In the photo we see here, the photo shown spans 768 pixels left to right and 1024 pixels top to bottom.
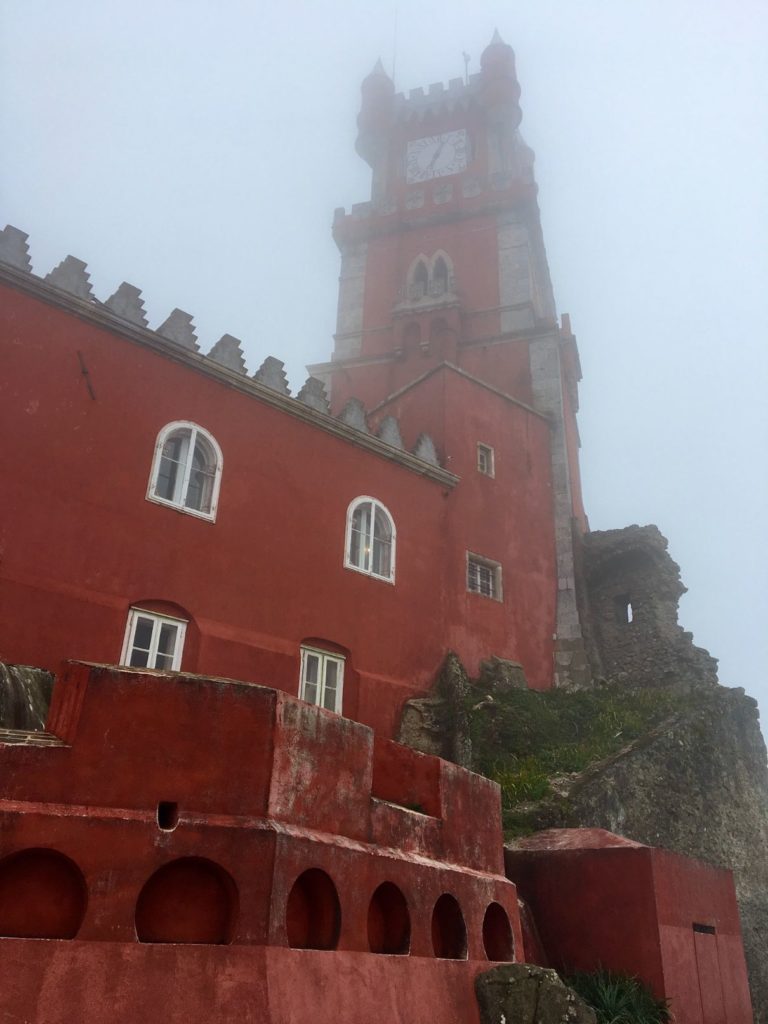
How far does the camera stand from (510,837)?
11859 mm

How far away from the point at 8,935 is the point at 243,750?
1944 mm

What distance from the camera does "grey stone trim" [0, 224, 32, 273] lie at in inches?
481

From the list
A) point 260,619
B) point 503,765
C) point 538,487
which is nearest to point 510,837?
point 503,765

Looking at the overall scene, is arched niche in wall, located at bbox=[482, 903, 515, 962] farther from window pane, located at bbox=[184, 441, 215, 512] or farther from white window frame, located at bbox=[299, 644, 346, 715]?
window pane, located at bbox=[184, 441, 215, 512]

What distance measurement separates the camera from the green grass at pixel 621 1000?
28.7ft

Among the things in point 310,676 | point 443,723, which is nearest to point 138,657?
point 310,676

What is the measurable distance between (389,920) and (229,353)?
10196mm

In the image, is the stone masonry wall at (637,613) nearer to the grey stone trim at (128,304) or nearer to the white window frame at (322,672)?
the white window frame at (322,672)

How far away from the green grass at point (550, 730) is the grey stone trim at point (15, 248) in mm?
10382

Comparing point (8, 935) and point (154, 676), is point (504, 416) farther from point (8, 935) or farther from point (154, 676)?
point (8, 935)

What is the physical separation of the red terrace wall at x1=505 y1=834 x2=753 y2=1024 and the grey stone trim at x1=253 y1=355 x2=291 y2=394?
8.80m

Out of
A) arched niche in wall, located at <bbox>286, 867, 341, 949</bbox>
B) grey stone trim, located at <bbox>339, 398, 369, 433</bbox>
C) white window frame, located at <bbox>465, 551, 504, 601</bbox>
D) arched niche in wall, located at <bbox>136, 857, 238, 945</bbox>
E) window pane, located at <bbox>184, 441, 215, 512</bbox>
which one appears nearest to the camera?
arched niche in wall, located at <bbox>136, 857, 238, 945</bbox>

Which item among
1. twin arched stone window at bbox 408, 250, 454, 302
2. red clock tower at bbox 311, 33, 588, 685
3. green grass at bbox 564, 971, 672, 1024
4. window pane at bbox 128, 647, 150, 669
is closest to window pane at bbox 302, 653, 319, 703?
window pane at bbox 128, 647, 150, 669

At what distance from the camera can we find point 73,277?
12.9 m
